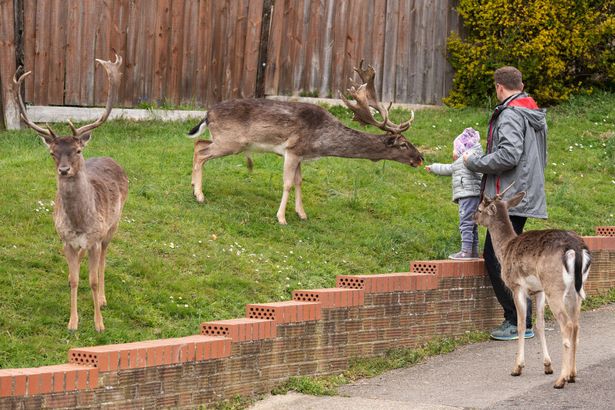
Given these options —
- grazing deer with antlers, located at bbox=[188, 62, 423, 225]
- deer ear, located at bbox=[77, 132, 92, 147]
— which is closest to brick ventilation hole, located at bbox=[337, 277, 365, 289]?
deer ear, located at bbox=[77, 132, 92, 147]

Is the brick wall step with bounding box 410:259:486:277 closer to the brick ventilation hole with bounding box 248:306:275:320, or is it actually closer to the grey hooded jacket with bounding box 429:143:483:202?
the grey hooded jacket with bounding box 429:143:483:202

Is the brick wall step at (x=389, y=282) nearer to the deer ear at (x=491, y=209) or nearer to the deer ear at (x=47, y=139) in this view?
the deer ear at (x=491, y=209)

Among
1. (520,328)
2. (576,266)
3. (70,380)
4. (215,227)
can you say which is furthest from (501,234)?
(70,380)

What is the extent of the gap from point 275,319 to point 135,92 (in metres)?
9.39

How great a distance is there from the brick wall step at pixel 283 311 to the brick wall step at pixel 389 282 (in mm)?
699

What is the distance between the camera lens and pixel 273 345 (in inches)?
350

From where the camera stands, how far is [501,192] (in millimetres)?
10438

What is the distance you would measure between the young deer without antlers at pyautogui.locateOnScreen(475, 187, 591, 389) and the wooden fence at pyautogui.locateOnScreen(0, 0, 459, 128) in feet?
27.9

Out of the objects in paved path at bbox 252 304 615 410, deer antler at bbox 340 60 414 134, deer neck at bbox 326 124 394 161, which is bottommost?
paved path at bbox 252 304 615 410

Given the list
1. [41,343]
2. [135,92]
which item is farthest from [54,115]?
[41,343]

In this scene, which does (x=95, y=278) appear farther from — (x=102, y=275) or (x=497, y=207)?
(x=497, y=207)

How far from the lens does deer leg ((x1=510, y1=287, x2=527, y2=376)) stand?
30.8ft

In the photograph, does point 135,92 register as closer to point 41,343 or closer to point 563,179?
point 563,179

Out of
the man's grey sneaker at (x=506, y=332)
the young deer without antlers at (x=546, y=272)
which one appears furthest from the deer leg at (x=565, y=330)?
the man's grey sneaker at (x=506, y=332)
